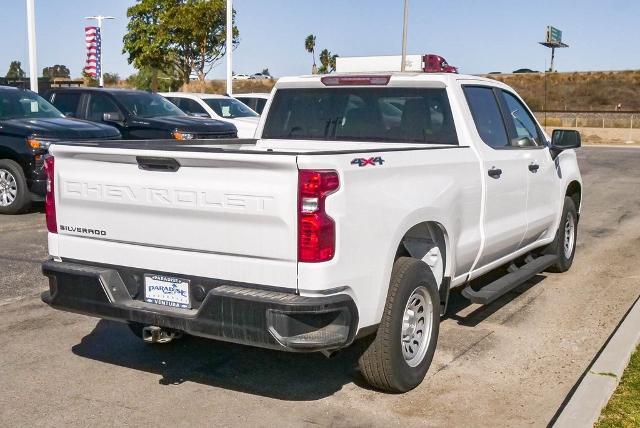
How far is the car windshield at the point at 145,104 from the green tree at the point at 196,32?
98.5 ft

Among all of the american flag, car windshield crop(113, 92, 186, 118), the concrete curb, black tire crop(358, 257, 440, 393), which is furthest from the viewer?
the american flag

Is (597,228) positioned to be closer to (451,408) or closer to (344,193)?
(451,408)

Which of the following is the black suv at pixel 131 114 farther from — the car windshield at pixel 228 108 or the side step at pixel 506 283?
the side step at pixel 506 283

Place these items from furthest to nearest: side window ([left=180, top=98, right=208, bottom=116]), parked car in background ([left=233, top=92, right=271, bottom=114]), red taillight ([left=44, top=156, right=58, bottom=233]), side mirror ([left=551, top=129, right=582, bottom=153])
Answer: parked car in background ([left=233, top=92, right=271, bottom=114]), side window ([left=180, top=98, right=208, bottom=116]), side mirror ([left=551, top=129, right=582, bottom=153]), red taillight ([left=44, top=156, right=58, bottom=233])

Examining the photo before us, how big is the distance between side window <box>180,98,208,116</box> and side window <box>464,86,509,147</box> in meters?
12.6

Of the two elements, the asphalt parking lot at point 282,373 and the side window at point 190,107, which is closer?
the asphalt parking lot at point 282,373

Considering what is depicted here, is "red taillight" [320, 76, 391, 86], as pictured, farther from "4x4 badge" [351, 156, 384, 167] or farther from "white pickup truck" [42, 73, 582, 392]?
"4x4 badge" [351, 156, 384, 167]

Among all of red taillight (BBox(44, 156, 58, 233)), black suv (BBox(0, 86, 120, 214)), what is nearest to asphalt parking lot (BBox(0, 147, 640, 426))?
red taillight (BBox(44, 156, 58, 233))

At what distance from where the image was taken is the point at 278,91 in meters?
6.63

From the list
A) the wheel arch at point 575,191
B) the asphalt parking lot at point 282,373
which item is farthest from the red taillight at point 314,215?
the wheel arch at point 575,191

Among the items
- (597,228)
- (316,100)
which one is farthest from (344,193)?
(597,228)

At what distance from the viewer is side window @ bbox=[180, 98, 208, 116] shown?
18.5 m

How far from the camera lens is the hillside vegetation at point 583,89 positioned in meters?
77.4

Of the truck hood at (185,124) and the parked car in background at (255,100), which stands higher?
the parked car in background at (255,100)
